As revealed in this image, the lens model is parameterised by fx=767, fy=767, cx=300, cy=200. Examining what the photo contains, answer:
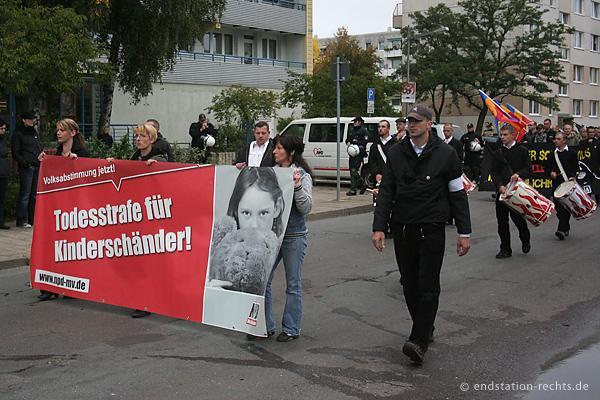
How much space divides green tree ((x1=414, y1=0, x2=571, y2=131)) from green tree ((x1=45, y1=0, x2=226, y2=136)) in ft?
87.2

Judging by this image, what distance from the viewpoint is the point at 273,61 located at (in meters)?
41.2

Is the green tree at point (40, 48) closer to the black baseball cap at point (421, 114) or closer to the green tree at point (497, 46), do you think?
the black baseball cap at point (421, 114)

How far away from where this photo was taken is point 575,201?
11703 millimetres

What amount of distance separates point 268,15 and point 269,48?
2775 millimetres

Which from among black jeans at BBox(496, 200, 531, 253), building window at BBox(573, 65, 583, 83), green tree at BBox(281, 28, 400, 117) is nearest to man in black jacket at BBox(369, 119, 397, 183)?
black jeans at BBox(496, 200, 531, 253)

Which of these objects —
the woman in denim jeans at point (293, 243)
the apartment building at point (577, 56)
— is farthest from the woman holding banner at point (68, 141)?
the apartment building at point (577, 56)

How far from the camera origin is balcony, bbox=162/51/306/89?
36.0m

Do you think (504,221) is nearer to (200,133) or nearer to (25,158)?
(25,158)

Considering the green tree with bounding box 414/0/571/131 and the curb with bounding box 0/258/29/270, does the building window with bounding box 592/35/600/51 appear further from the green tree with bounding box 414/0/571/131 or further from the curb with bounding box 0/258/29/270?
the curb with bounding box 0/258/29/270

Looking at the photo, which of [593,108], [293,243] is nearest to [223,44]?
[293,243]

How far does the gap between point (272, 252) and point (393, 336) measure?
130 cm


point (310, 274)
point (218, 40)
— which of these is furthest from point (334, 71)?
point (218, 40)

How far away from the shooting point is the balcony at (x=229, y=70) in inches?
1416

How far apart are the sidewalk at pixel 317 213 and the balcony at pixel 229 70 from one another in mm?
15834
